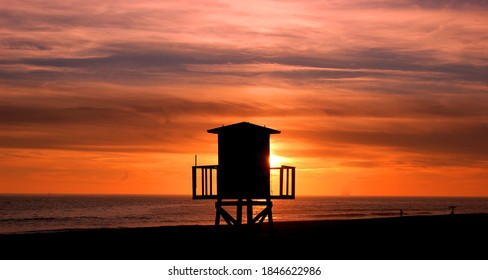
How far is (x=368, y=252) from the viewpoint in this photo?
24.0 meters

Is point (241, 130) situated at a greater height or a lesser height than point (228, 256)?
greater

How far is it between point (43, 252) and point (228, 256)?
6843 millimetres

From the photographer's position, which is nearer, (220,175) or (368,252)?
(368,252)

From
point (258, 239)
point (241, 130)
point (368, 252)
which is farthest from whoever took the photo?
point (258, 239)

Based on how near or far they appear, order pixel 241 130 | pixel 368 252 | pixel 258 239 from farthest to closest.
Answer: pixel 258 239 → pixel 241 130 → pixel 368 252

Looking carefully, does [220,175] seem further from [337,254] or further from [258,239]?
[337,254]

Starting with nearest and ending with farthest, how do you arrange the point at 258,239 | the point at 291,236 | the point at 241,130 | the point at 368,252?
the point at 368,252 < the point at 241,130 < the point at 258,239 < the point at 291,236

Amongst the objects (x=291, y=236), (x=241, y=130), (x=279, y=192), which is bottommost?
(x=291, y=236)

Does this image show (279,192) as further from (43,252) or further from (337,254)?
(43,252)
